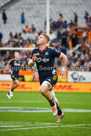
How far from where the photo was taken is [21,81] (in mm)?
23797

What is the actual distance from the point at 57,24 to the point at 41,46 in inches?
790

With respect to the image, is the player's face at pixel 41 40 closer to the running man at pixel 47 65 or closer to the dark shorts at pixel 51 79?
the running man at pixel 47 65

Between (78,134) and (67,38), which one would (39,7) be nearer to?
(67,38)

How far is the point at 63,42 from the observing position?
26453 mm

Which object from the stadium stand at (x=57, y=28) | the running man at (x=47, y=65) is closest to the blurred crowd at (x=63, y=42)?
the stadium stand at (x=57, y=28)

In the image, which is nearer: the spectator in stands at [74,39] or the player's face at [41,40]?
the player's face at [41,40]

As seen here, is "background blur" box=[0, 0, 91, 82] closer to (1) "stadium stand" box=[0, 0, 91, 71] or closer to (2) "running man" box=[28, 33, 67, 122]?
(1) "stadium stand" box=[0, 0, 91, 71]

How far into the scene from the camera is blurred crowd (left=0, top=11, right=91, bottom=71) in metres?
24.4

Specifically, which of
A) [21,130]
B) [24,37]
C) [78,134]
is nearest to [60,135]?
[78,134]

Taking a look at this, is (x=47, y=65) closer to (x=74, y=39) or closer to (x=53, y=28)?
(x=74, y=39)

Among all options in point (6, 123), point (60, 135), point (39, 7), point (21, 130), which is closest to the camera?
point (60, 135)

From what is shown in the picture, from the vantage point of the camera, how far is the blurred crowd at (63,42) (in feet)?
80.0

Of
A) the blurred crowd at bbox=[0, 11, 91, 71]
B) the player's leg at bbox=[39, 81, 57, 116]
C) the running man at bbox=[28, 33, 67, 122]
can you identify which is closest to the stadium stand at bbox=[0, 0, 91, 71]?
the blurred crowd at bbox=[0, 11, 91, 71]

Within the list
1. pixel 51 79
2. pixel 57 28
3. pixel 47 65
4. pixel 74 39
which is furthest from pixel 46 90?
pixel 57 28
